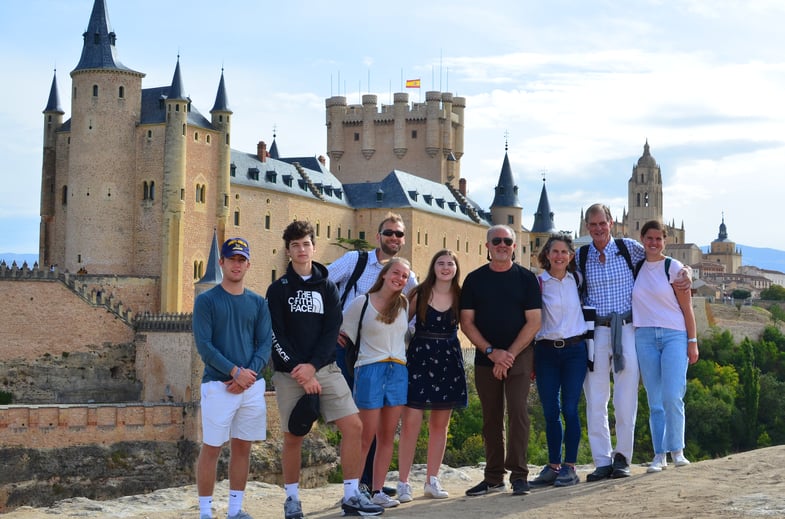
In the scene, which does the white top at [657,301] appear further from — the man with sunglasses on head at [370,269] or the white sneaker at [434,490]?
the white sneaker at [434,490]

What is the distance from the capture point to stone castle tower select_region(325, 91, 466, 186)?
8106cm

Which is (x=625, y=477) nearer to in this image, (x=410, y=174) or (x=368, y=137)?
(x=410, y=174)

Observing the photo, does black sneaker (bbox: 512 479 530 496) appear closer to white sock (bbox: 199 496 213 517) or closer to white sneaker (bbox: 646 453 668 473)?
white sneaker (bbox: 646 453 668 473)

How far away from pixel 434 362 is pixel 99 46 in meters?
42.9

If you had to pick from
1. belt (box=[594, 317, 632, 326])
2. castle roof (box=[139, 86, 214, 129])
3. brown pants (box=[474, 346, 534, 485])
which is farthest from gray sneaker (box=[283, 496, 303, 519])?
castle roof (box=[139, 86, 214, 129])

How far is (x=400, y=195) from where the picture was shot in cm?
6981

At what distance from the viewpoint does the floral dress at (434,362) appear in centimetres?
1147

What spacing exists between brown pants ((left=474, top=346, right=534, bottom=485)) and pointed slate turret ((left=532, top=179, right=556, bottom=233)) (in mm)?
71801

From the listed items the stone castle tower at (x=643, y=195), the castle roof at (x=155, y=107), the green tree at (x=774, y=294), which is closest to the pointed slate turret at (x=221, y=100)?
the castle roof at (x=155, y=107)

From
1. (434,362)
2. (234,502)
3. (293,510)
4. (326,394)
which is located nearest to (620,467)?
(434,362)

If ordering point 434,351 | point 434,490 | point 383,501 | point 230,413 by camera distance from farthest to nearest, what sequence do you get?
point 434,490
point 434,351
point 383,501
point 230,413

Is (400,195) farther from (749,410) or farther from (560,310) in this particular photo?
(560,310)

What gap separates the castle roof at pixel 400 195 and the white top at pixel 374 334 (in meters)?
58.0

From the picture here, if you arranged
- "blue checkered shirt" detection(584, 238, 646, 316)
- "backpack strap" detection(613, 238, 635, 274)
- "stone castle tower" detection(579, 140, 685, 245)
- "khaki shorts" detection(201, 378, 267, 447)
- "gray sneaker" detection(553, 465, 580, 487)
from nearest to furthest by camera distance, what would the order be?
1. "khaki shorts" detection(201, 378, 267, 447)
2. "gray sneaker" detection(553, 465, 580, 487)
3. "blue checkered shirt" detection(584, 238, 646, 316)
4. "backpack strap" detection(613, 238, 635, 274)
5. "stone castle tower" detection(579, 140, 685, 245)
